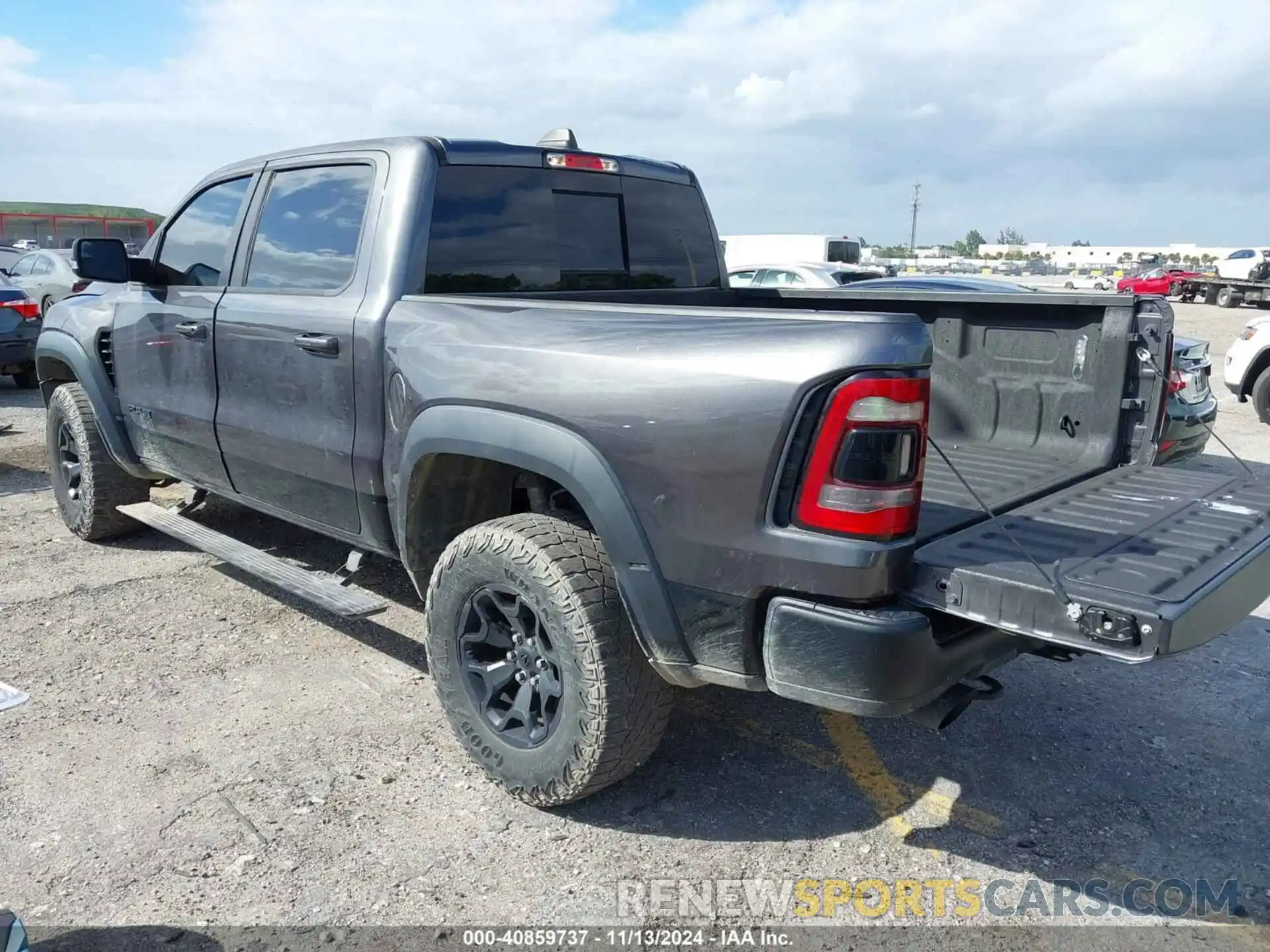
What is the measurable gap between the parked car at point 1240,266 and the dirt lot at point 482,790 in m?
32.1

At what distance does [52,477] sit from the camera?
19.0 feet

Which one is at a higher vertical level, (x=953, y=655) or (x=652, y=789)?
(x=953, y=655)

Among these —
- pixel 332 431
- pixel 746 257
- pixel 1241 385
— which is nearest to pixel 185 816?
pixel 332 431

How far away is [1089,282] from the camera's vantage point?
42.9m

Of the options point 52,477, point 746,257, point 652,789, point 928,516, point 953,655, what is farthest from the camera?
point 746,257

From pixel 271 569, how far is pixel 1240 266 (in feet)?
116

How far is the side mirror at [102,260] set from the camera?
4.35 meters

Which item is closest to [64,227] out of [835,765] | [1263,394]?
[1263,394]

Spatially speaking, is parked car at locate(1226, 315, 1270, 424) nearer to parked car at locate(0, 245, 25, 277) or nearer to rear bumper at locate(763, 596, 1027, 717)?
rear bumper at locate(763, 596, 1027, 717)

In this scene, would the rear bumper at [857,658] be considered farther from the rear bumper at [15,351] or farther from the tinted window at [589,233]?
the rear bumper at [15,351]

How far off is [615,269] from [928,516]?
185cm

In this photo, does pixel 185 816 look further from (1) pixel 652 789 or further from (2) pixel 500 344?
(2) pixel 500 344

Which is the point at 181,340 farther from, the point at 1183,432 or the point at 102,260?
the point at 1183,432

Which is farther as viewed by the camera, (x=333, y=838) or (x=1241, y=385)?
(x=1241, y=385)
